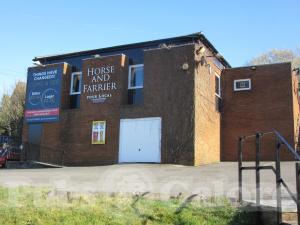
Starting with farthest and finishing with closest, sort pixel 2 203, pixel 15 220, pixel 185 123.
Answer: pixel 185 123 < pixel 2 203 < pixel 15 220

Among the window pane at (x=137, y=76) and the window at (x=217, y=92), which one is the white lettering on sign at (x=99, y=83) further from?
the window at (x=217, y=92)

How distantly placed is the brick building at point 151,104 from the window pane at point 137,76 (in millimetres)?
57

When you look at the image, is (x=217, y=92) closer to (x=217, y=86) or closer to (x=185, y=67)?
(x=217, y=86)

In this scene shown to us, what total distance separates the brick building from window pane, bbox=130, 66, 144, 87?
0.19 ft

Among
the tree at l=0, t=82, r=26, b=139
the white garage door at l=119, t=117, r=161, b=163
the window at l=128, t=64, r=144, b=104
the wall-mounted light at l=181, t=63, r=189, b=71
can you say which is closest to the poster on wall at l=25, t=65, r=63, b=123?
the window at l=128, t=64, r=144, b=104

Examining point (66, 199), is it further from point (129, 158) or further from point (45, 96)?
point (45, 96)

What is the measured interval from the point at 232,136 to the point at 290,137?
3.31m

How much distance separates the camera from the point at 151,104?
71.7 feet

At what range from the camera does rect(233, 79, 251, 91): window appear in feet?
82.6

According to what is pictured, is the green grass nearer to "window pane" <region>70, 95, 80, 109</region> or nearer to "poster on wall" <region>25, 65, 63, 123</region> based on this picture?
"window pane" <region>70, 95, 80, 109</region>

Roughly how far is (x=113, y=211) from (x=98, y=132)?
1598cm

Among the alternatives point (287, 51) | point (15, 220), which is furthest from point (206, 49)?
point (287, 51)

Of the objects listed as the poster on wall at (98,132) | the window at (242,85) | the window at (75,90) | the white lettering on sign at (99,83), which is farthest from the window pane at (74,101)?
the window at (242,85)

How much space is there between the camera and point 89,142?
76.9 ft
